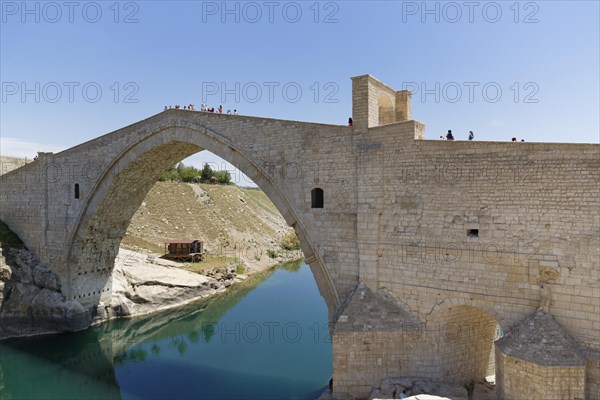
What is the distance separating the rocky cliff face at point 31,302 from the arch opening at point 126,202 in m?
0.59

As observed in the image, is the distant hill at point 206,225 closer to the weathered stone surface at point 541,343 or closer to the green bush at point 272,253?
the green bush at point 272,253

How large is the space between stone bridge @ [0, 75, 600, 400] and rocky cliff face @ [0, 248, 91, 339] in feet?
33.4

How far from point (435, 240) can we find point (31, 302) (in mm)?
16378

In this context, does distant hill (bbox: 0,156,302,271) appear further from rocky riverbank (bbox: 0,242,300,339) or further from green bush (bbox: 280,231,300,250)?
rocky riverbank (bbox: 0,242,300,339)

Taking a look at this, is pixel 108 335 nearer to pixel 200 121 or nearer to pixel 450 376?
pixel 200 121

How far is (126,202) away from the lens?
1802 centimetres

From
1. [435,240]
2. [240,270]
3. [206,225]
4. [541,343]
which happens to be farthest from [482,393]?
[206,225]

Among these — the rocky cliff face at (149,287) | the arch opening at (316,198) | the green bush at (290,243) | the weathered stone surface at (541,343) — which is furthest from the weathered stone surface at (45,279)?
the green bush at (290,243)

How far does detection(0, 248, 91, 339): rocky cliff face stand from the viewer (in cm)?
1644

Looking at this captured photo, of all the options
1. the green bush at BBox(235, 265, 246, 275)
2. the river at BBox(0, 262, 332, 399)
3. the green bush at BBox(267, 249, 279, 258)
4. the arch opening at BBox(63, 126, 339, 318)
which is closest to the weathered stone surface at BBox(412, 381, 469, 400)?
the arch opening at BBox(63, 126, 339, 318)

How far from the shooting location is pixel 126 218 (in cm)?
1914

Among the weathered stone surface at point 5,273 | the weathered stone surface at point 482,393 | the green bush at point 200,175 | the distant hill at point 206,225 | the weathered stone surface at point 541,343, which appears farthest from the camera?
the green bush at point 200,175

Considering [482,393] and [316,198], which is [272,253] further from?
[482,393]

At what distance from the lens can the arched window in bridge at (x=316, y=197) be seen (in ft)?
35.3
